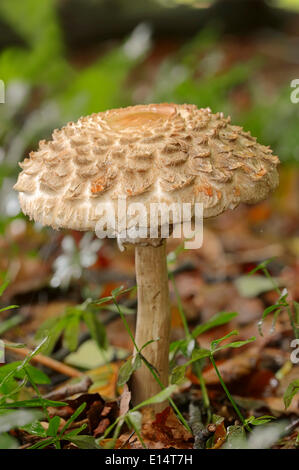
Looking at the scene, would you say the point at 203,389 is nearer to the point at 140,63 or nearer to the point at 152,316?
the point at 152,316

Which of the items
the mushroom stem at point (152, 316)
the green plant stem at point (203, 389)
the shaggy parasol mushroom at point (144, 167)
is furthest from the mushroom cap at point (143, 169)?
the green plant stem at point (203, 389)

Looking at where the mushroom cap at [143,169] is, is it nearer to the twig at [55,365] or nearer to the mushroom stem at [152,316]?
the mushroom stem at [152,316]

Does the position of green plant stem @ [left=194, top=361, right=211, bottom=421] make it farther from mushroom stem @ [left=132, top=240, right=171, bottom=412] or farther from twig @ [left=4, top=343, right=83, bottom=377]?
twig @ [left=4, top=343, right=83, bottom=377]

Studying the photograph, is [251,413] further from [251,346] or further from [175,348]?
[251,346]

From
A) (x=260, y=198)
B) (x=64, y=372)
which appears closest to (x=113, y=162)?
(x=260, y=198)

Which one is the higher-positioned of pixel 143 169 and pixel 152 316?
pixel 143 169

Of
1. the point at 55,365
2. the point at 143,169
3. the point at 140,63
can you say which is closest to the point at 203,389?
the point at 55,365
